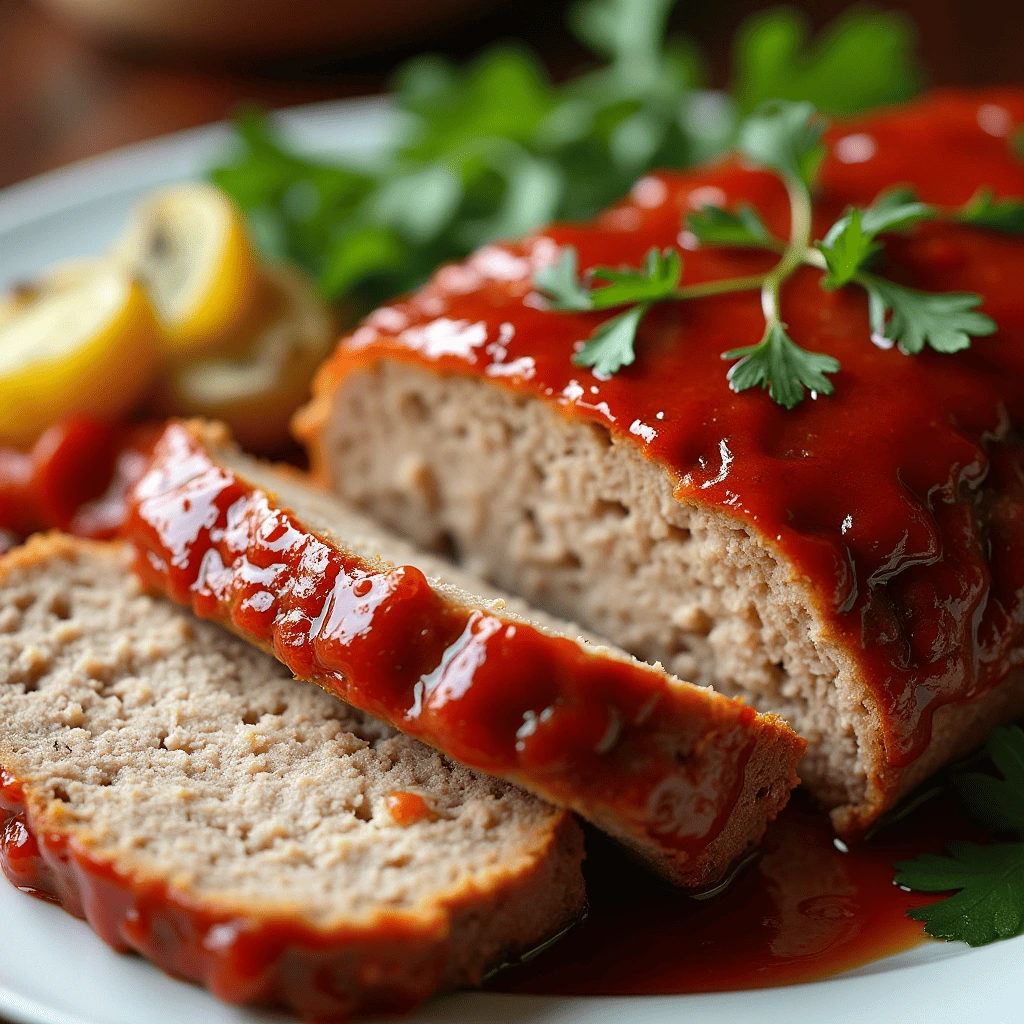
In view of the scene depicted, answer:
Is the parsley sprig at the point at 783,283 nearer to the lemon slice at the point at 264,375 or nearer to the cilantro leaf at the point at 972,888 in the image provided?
the cilantro leaf at the point at 972,888

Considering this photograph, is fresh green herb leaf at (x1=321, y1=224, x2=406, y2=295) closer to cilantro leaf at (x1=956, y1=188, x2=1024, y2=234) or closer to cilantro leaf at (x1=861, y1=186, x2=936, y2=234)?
cilantro leaf at (x1=861, y1=186, x2=936, y2=234)

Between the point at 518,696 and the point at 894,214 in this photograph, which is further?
the point at 894,214

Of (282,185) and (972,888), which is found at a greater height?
(282,185)

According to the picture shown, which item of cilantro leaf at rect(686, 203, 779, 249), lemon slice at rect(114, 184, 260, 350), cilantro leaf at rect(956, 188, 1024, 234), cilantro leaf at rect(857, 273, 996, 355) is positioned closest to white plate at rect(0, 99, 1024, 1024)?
cilantro leaf at rect(857, 273, 996, 355)

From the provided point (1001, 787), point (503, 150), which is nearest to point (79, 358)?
point (503, 150)

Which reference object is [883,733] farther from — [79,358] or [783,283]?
[79,358]

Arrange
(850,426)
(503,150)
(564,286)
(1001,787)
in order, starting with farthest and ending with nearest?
(503,150) → (564,286) → (1001,787) → (850,426)

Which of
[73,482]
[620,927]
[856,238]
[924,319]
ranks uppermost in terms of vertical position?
[856,238]
